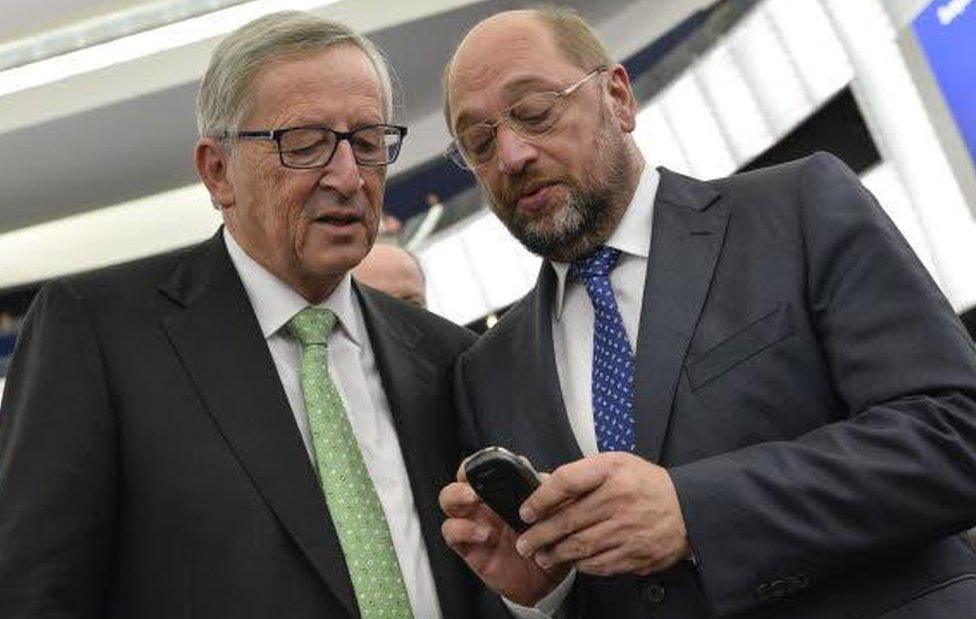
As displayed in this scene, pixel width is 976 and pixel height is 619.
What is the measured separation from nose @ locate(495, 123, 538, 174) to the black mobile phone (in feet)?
2.10

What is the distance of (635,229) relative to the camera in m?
2.29

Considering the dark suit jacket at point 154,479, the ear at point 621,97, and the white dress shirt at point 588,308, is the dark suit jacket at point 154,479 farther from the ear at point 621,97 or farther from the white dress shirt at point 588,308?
the ear at point 621,97

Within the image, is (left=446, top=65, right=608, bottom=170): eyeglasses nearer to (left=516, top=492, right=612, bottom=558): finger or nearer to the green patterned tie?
the green patterned tie

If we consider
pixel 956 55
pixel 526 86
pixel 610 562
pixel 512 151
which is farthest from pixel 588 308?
pixel 956 55

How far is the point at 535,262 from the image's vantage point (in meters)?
9.65

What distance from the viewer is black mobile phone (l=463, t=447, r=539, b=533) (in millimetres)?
1775

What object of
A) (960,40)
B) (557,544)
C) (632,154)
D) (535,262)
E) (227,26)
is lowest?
(557,544)

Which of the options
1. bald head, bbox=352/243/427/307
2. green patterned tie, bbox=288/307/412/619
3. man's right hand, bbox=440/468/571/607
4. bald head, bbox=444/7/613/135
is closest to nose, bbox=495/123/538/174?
bald head, bbox=444/7/613/135

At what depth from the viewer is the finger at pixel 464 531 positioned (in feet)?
6.49

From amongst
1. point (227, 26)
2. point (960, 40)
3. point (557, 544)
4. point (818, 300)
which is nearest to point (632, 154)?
point (818, 300)

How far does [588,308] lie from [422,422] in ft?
1.20

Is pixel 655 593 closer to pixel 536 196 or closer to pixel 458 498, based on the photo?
pixel 458 498

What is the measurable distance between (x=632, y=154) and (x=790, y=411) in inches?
24.4

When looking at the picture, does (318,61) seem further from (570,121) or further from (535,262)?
(535,262)
